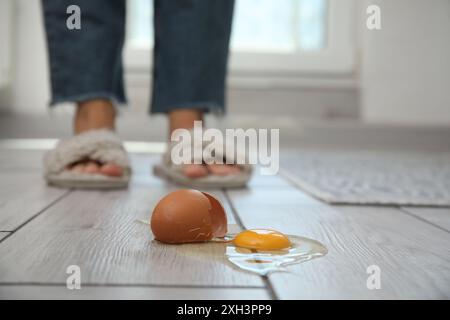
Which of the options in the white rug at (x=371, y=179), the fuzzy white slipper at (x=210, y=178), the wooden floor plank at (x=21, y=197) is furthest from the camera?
the fuzzy white slipper at (x=210, y=178)

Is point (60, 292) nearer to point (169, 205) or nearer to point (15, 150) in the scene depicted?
point (169, 205)

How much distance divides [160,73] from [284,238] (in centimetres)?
65

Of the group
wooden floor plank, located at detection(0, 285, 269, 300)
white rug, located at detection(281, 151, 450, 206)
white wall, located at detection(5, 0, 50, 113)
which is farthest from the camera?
white wall, located at detection(5, 0, 50, 113)

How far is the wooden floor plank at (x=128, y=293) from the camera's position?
42 cm

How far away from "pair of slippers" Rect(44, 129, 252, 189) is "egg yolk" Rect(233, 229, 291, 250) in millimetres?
491

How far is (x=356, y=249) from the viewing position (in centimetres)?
60

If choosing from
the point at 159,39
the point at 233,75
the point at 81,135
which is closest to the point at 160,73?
the point at 159,39

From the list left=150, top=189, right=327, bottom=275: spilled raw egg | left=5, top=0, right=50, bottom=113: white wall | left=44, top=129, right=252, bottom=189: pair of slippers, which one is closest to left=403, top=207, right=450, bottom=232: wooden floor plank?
left=150, top=189, right=327, bottom=275: spilled raw egg

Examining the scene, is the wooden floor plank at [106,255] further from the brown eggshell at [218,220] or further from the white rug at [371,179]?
the white rug at [371,179]

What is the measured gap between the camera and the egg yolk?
0.57 m

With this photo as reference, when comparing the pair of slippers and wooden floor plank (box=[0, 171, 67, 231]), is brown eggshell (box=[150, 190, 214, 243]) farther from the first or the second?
the pair of slippers

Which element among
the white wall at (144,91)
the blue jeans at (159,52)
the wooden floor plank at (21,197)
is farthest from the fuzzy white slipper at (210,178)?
the white wall at (144,91)

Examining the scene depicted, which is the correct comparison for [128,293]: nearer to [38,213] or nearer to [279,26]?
[38,213]

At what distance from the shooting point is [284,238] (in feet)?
1.93
